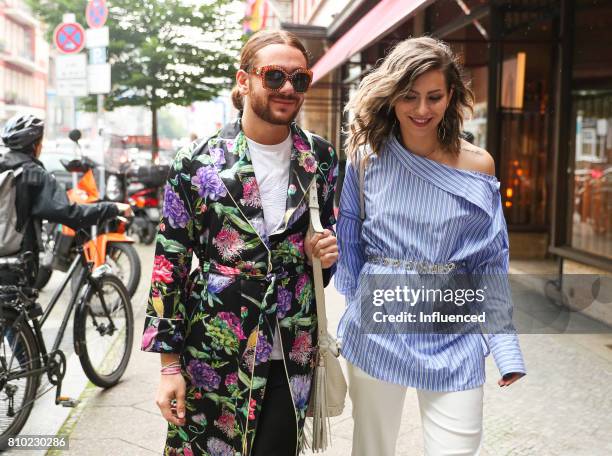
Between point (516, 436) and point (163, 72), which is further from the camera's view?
point (163, 72)

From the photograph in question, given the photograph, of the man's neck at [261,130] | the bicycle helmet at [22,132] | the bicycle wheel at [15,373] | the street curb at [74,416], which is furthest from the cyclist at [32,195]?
the man's neck at [261,130]

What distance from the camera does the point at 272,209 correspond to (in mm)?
2432

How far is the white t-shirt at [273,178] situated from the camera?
7.95 feet

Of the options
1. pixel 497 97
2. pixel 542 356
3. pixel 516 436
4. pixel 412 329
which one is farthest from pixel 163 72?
pixel 412 329

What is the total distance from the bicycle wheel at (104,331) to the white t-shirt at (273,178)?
108 inches

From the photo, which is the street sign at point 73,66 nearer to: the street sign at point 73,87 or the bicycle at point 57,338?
the street sign at point 73,87

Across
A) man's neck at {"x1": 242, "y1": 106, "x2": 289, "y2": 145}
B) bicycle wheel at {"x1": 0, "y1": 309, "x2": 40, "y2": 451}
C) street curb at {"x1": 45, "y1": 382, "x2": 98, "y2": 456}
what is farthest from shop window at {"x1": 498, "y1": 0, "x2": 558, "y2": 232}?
man's neck at {"x1": 242, "y1": 106, "x2": 289, "y2": 145}

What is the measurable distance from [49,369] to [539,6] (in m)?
7.35

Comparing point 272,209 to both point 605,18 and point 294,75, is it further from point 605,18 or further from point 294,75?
point 605,18

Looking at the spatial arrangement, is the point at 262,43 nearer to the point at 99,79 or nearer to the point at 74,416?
the point at 74,416

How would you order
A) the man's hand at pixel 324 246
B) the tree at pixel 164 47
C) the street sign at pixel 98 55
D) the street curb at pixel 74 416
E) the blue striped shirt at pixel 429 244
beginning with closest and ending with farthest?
the man's hand at pixel 324 246, the blue striped shirt at pixel 429 244, the street curb at pixel 74 416, the street sign at pixel 98 55, the tree at pixel 164 47

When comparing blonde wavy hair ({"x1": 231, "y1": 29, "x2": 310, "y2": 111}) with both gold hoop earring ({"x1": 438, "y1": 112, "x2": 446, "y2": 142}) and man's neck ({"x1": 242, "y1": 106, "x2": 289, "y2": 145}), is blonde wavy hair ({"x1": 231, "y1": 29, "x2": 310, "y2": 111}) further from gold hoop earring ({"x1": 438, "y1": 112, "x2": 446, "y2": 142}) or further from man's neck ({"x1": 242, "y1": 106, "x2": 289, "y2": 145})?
gold hoop earring ({"x1": 438, "y1": 112, "x2": 446, "y2": 142})

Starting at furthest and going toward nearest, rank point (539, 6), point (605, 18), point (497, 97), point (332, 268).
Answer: point (497, 97) < point (539, 6) < point (605, 18) < point (332, 268)

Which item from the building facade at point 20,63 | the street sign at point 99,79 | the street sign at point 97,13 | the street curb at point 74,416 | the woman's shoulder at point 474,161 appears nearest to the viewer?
the woman's shoulder at point 474,161
